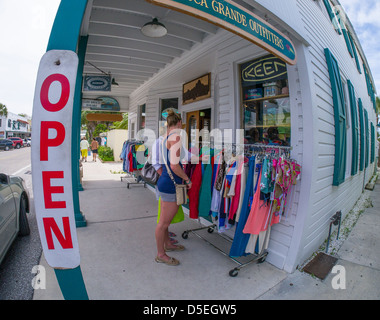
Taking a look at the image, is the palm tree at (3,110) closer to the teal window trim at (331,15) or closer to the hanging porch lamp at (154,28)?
the hanging porch lamp at (154,28)

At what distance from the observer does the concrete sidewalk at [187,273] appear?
93.6 inches

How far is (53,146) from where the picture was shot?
1340 millimetres

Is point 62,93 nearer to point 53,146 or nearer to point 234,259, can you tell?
point 53,146

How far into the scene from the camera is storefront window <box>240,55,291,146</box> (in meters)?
3.31

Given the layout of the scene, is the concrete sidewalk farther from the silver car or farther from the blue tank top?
the blue tank top

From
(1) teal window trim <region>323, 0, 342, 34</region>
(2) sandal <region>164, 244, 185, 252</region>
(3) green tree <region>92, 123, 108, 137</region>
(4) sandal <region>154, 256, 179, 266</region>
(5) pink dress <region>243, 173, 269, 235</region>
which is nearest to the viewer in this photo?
(5) pink dress <region>243, 173, 269, 235</region>

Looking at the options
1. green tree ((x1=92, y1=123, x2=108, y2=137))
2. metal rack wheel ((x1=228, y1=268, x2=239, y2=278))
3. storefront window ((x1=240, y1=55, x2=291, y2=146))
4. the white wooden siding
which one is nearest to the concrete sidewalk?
metal rack wheel ((x1=228, y1=268, x2=239, y2=278))

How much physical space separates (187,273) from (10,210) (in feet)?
8.13

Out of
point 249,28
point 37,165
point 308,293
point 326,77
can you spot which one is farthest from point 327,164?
point 37,165

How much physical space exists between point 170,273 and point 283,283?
1.41 m

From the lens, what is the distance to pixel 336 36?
4832 millimetres

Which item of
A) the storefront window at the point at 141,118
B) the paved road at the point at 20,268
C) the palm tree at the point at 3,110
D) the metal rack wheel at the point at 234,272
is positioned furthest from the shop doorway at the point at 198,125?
the palm tree at the point at 3,110

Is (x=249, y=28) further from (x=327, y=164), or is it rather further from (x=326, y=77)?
(x=327, y=164)

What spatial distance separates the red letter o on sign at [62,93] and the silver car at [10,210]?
6.76 feet
